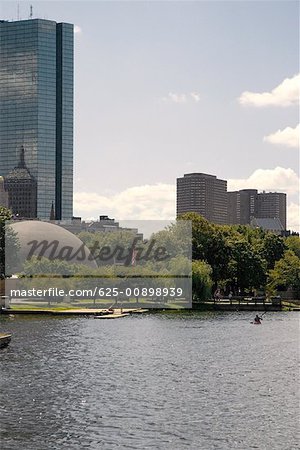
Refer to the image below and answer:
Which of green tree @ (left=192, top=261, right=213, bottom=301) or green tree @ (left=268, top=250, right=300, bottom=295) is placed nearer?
green tree @ (left=192, top=261, right=213, bottom=301)

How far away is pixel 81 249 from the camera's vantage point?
188250 mm

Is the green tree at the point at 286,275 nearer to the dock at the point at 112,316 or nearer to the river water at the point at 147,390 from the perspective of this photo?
the dock at the point at 112,316

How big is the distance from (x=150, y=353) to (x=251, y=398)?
77.9ft

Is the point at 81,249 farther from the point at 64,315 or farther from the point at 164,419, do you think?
the point at 164,419

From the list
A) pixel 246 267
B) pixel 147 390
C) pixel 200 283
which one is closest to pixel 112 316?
pixel 200 283

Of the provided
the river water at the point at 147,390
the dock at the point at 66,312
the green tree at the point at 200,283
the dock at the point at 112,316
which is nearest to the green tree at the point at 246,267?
the green tree at the point at 200,283

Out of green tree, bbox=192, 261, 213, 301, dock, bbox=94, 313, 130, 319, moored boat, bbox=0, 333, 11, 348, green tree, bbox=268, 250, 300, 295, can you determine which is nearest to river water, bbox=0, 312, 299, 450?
moored boat, bbox=0, 333, 11, 348

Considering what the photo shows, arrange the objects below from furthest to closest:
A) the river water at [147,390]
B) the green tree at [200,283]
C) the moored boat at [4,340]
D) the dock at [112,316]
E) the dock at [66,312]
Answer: the green tree at [200,283] → the dock at [66,312] → the dock at [112,316] → the moored boat at [4,340] → the river water at [147,390]

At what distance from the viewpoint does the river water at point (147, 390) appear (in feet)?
138

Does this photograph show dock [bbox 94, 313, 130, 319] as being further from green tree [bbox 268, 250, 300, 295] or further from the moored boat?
green tree [bbox 268, 250, 300, 295]

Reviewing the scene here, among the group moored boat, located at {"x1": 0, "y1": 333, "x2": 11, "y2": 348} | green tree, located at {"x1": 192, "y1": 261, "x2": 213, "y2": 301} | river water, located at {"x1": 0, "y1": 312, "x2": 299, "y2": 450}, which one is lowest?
river water, located at {"x1": 0, "y1": 312, "x2": 299, "y2": 450}

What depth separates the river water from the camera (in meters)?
42.0

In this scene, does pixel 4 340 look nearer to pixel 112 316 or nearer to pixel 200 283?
pixel 112 316

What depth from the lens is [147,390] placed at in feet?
180
